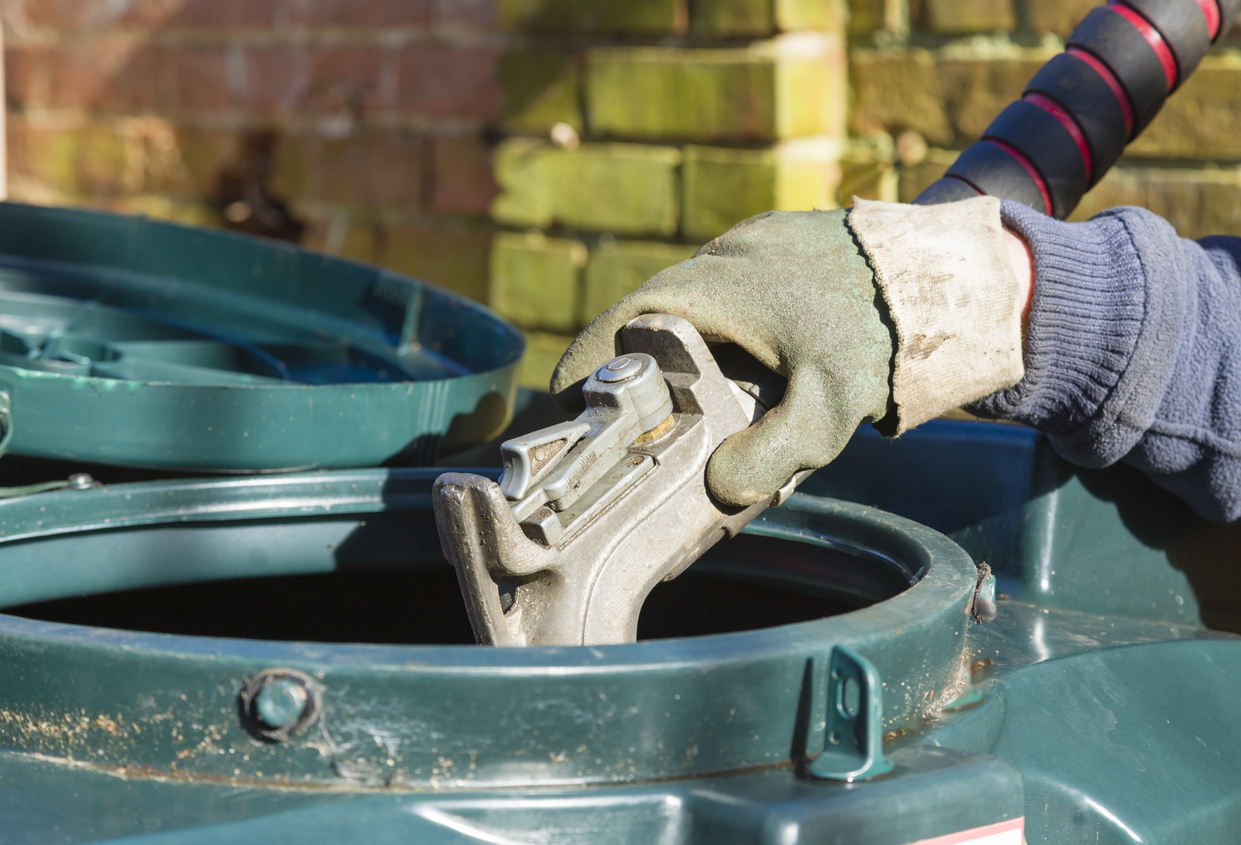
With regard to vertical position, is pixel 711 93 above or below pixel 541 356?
above

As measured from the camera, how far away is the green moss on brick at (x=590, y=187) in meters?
2.41

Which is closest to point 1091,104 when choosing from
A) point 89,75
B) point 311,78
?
point 311,78

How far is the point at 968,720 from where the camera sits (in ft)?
2.47

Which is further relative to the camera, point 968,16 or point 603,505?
point 968,16

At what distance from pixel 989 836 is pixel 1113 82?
860mm

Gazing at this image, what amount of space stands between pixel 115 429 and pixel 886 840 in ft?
2.28

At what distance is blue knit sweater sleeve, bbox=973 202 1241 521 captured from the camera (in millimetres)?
1023

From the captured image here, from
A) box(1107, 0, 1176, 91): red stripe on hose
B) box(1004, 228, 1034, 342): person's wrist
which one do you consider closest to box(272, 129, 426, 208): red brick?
box(1107, 0, 1176, 91): red stripe on hose

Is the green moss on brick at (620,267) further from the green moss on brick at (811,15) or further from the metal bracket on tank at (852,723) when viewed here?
the metal bracket on tank at (852,723)

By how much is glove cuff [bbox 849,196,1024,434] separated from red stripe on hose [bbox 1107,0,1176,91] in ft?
1.17

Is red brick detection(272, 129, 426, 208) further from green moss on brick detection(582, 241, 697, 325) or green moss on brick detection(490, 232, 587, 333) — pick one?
green moss on brick detection(582, 241, 697, 325)

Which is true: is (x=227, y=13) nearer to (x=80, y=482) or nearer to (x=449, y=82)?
(x=449, y=82)

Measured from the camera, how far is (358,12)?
2.70 m

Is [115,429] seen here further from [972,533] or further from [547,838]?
[972,533]
